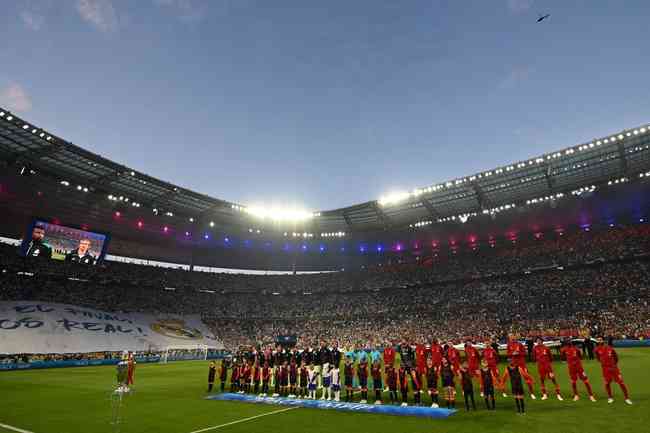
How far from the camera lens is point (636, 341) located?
33906mm

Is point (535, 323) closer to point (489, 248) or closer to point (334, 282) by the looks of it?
point (489, 248)

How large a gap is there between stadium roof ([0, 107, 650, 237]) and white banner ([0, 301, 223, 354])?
15.2 m

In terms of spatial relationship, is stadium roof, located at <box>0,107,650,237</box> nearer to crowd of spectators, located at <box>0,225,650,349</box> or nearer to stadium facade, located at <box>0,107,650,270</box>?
stadium facade, located at <box>0,107,650,270</box>

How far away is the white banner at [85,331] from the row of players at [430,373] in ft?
102

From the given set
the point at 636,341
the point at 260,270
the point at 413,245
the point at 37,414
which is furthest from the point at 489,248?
the point at 37,414

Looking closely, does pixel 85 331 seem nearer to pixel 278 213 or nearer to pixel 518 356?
pixel 278 213

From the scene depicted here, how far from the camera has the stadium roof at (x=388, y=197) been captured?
1535 inches

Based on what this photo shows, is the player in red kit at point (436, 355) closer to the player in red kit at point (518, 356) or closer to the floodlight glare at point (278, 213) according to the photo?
the player in red kit at point (518, 356)

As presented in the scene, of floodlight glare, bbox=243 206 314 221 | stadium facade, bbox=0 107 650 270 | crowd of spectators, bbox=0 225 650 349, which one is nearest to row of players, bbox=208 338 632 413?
crowd of spectators, bbox=0 225 650 349

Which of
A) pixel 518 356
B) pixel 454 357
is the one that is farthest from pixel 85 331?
pixel 518 356

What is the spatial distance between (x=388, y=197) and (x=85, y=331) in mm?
41696

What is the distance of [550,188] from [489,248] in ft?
45.9

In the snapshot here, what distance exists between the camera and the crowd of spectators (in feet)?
142

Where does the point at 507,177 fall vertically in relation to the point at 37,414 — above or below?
above
